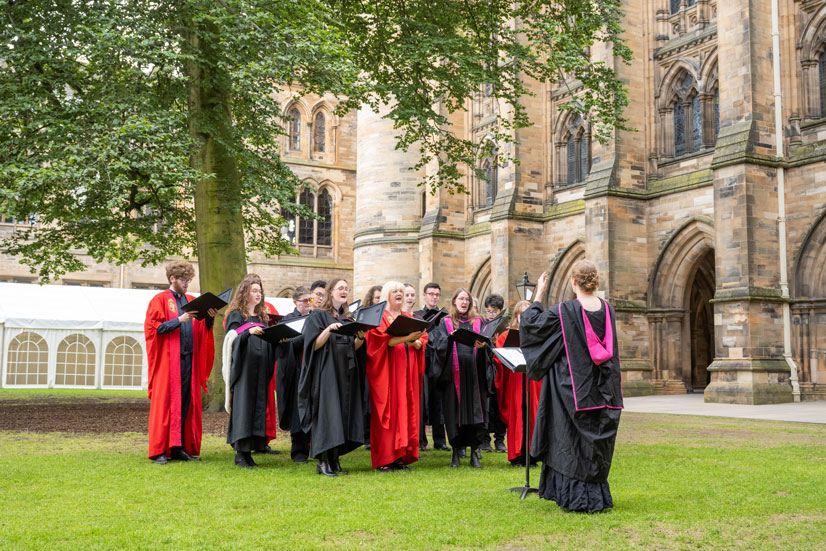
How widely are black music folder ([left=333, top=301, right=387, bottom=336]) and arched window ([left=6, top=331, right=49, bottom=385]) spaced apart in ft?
60.0

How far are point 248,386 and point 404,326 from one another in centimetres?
184

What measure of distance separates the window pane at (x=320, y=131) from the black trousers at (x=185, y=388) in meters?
31.9

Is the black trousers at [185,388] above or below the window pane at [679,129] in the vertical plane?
below

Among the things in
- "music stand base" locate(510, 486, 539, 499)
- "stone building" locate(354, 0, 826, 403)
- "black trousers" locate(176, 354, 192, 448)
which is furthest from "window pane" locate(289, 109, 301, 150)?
"music stand base" locate(510, 486, 539, 499)

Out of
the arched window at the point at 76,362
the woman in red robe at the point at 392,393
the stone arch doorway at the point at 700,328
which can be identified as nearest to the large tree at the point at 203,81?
the woman in red robe at the point at 392,393

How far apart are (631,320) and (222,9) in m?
14.2

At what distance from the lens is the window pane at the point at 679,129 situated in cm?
2227

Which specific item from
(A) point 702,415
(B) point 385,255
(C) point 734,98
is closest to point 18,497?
(A) point 702,415

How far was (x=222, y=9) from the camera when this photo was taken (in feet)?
38.1

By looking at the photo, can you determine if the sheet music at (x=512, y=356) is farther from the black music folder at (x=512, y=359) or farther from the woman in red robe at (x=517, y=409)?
the woman in red robe at (x=517, y=409)

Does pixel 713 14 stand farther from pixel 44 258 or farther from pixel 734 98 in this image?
pixel 44 258

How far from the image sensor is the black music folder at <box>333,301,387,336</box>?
711 centimetres

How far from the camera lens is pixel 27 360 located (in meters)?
23.2

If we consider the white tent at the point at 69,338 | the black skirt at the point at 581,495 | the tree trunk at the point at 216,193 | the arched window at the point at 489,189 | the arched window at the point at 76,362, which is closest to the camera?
the black skirt at the point at 581,495
